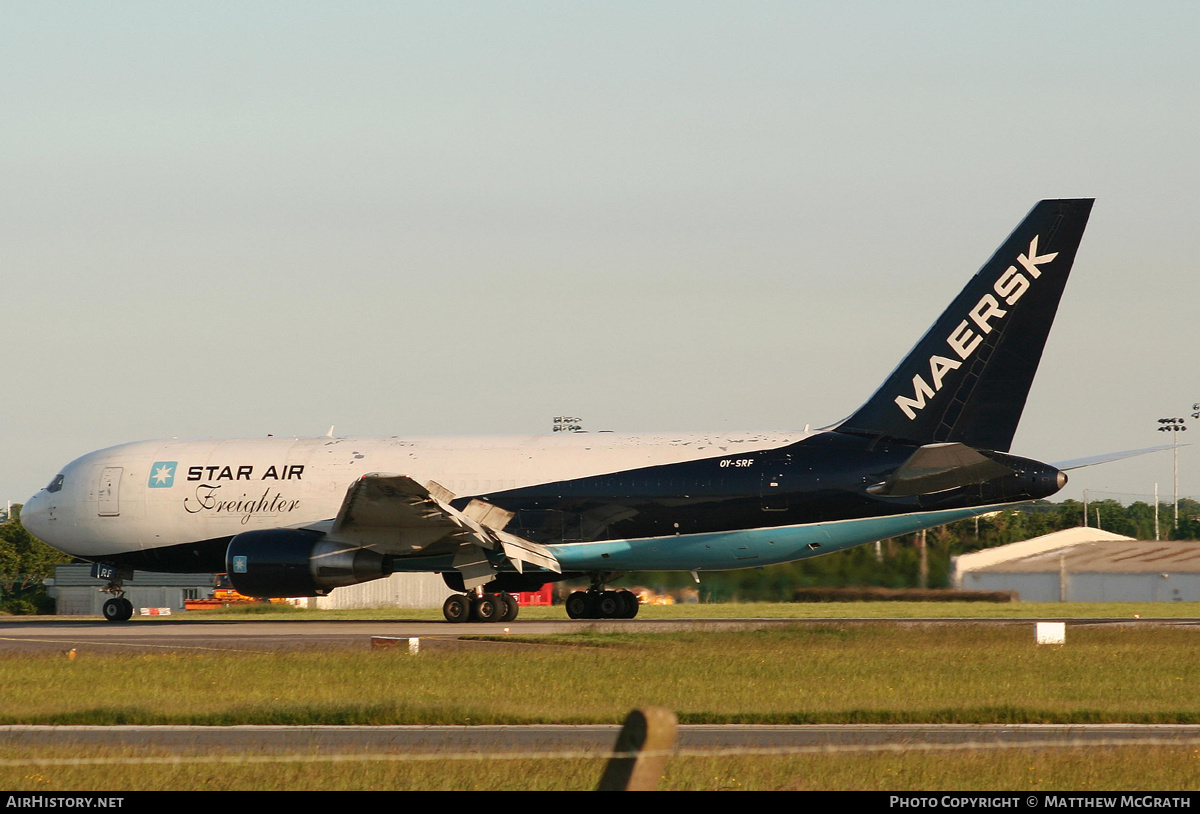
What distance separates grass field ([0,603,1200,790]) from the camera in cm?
1227

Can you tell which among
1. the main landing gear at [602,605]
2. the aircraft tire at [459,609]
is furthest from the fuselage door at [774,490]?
the aircraft tire at [459,609]

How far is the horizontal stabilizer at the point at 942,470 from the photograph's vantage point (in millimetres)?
31781

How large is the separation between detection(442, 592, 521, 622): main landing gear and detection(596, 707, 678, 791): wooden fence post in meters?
29.1

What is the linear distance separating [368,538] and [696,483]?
7.99m

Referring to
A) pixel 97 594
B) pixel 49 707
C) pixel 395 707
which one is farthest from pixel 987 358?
pixel 97 594

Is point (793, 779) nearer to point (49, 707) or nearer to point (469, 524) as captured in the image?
point (49, 707)

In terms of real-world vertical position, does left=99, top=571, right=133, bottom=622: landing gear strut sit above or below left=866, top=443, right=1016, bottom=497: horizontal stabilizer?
below

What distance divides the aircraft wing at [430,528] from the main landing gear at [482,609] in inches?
20.0

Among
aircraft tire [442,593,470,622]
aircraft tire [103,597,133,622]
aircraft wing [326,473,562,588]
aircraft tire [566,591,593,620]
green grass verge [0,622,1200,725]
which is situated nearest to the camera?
green grass verge [0,622,1200,725]

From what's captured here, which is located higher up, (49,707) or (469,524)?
(469,524)

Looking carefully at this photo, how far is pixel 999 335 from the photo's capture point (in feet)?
108

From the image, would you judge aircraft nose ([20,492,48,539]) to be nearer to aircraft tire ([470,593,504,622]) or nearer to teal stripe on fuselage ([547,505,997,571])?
aircraft tire ([470,593,504,622])

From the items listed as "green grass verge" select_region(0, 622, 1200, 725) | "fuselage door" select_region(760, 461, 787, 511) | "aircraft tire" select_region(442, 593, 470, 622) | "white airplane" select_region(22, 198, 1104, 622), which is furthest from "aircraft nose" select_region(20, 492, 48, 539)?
"fuselage door" select_region(760, 461, 787, 511)

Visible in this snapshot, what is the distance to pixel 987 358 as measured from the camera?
3303 cm
